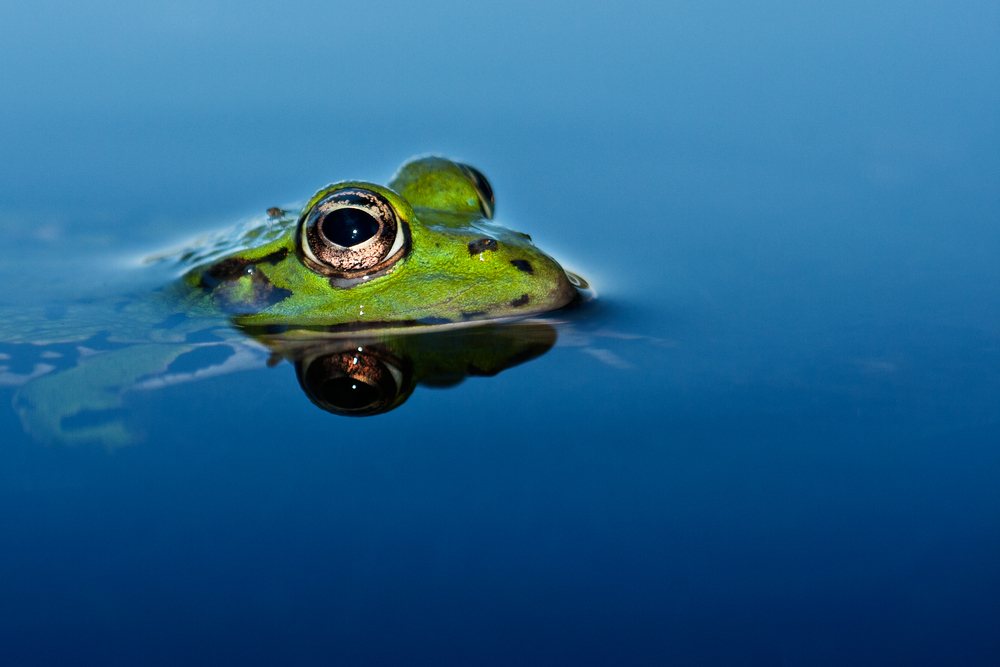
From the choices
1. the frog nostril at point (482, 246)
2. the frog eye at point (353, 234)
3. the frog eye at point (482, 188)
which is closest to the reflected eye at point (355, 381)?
the frog eye at point (353, 234)

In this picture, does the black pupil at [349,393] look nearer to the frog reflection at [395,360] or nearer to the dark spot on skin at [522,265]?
the frog reflection at [395,360]

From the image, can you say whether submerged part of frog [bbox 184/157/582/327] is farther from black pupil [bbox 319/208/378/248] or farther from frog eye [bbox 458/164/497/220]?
frog eye [bbox 458/164/497/220]

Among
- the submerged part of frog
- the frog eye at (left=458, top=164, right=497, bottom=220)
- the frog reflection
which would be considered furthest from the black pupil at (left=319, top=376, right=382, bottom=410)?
the frog eye at (left=458, top=164, right=497, bottom=220)

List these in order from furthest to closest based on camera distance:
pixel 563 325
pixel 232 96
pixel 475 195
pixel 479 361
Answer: pixel 232 96, pixel 475 195, pixel 563 325, pixel 479 361

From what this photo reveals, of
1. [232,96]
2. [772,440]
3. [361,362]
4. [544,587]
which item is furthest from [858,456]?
[232,96]

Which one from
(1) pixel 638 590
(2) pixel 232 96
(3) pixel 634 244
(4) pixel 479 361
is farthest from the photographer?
(2) pixel 232 96

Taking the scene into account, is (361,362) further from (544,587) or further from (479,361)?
(544,587)
